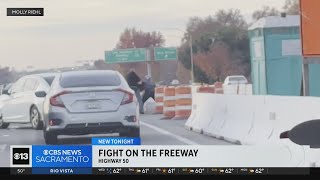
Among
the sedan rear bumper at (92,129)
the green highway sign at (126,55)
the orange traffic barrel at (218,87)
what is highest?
the green highway sign at (126,55)

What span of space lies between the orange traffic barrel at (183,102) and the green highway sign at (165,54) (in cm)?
31

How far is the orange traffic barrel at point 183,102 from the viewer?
4.29m

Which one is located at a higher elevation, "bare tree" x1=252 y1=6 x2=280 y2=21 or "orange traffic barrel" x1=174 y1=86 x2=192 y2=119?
"bare tree" x1=252 y1=6 x2=280 y2=21

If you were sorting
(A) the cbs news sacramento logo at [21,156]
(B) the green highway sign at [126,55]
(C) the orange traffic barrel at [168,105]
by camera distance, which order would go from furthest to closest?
(C) the orange traffic barrel at [168,105], (B) the green highway sign at [126,55], (A) the cbs news sacramento logo at [21,156]

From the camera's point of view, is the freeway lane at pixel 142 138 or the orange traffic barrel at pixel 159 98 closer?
the freeway lane at pixel 142 138

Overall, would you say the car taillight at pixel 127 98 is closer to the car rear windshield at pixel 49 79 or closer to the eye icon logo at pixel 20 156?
the car rear windshield at pixel 49 79

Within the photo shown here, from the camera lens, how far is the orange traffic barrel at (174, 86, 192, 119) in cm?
429

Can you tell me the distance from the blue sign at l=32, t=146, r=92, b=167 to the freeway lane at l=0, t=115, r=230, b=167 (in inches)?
4.3

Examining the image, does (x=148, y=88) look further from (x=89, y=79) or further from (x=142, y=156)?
(x=142, y=156)

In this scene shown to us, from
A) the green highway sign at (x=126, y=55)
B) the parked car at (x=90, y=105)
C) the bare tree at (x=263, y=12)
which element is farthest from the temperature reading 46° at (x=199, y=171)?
the bare tree at (x=263, y=12)

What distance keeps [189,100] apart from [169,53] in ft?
2.43

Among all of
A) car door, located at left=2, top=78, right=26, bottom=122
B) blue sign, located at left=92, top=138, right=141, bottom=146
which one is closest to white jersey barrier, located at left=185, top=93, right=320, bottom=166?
blue sign, located at left=92, top=138, right=141, bottom=146

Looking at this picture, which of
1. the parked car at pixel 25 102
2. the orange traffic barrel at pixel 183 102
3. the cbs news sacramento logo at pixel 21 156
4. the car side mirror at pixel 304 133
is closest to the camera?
the car side mirror at pixel 304 133

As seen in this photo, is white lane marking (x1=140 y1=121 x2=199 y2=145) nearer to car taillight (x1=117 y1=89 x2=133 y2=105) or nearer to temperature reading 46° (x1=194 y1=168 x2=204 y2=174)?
car taillight (x1=117 y1=89 x2=133 y2=105)
